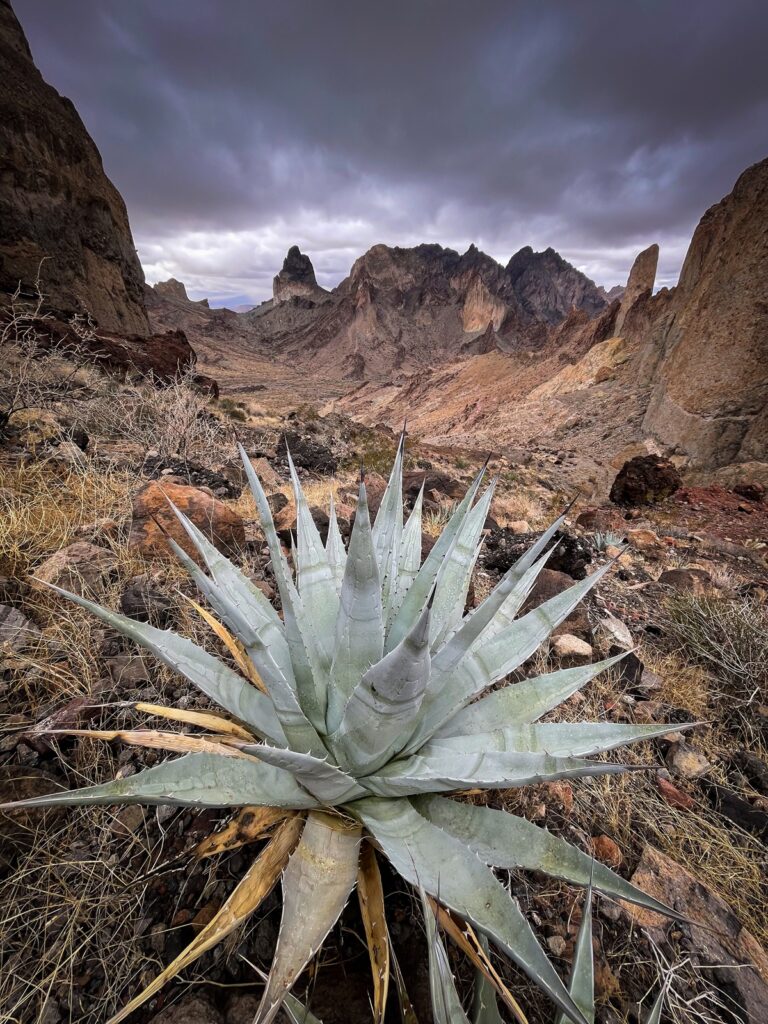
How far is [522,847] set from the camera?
0.95 meters

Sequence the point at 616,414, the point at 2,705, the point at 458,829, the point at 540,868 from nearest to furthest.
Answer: the point at 540,868, the point at 458,829, the point at 2,705, the point at 616,414

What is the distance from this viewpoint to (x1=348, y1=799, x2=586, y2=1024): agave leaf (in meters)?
0.72

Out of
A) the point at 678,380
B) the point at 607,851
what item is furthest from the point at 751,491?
the point at 607,851

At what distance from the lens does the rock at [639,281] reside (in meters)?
22.6

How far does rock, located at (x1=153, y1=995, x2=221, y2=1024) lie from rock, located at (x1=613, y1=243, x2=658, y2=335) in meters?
27.4

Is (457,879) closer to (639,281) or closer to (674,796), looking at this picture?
(674,796)

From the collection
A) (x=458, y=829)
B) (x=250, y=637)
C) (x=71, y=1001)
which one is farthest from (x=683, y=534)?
(x=71, y=1001)

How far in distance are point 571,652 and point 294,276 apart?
120 metres

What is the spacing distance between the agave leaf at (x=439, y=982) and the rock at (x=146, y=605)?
150 cm

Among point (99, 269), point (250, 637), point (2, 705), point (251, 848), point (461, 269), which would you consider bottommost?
point (251, 848)

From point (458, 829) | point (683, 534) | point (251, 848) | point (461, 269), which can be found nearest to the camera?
point (458, 829)

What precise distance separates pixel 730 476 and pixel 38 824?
10740 mm

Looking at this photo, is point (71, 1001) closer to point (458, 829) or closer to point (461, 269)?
point (458, 829)

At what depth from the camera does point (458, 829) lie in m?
1.04
